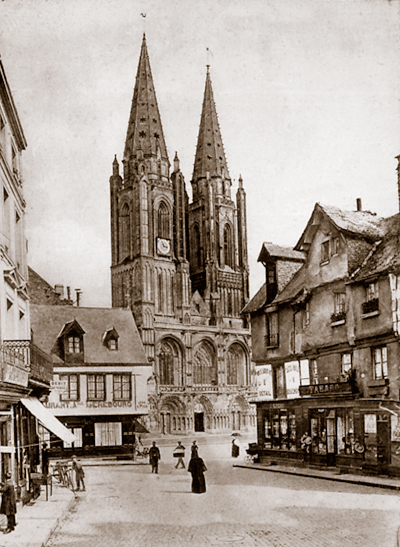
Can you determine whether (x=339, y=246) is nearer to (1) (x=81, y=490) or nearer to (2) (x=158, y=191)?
(1) (x=81, y=490)

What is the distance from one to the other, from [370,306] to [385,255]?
1876 mm

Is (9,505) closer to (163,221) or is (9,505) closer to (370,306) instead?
(370,306)

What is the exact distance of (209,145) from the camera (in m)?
97.9

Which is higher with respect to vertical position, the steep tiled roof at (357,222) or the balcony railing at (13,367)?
the steep tiled roof at (357,222)

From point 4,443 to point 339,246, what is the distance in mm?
14960

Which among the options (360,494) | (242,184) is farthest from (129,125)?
(360,494)

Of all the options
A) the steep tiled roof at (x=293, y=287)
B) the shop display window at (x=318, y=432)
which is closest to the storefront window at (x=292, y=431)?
the shop display window at (x=318, y=432)

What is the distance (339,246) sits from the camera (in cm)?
2880

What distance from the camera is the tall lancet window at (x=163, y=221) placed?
292 ft

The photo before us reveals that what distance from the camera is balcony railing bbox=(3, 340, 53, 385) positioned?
19225 mm

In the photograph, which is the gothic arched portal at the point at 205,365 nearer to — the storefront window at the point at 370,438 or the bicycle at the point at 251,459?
the bicycle at the point at 251,459

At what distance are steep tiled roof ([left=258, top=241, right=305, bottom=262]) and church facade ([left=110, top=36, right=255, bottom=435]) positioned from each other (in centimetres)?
4300

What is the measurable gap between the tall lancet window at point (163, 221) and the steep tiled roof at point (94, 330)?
41.6 m

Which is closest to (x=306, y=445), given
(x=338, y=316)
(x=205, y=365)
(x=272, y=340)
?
(x=338, y=316)
